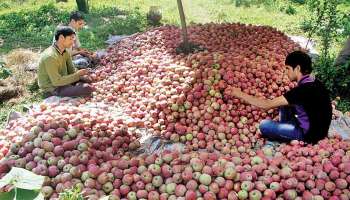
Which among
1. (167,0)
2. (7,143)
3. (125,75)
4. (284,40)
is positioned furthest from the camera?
(167,0)

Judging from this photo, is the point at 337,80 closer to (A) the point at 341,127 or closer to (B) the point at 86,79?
(A) the point at 341,127

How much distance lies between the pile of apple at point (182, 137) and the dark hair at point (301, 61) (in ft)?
2.35

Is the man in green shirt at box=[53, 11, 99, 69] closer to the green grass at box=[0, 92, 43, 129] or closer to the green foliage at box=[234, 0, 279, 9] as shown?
the green grass at box=[0, 92, 43, 129]

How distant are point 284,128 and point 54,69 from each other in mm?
2810

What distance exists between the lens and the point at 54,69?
5414 millimetres

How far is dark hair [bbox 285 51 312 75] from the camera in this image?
404cm

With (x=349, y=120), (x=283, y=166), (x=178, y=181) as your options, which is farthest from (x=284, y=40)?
(x=178, y=181)

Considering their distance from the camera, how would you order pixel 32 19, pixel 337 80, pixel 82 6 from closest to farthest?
1. pixel 337 80
2. pixel 32 19
3. pixel 82 6

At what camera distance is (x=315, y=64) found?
657cm

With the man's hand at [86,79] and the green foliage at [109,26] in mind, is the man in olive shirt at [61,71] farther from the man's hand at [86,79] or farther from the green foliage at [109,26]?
the green foliage at [109,26]

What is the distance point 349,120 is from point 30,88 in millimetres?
4382

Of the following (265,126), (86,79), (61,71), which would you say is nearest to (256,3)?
(86,79)

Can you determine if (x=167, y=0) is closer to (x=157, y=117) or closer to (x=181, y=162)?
(x=157, y=117)

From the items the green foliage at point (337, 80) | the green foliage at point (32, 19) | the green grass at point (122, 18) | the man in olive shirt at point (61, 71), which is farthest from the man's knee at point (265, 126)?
the green foliage at point (32, 19)
